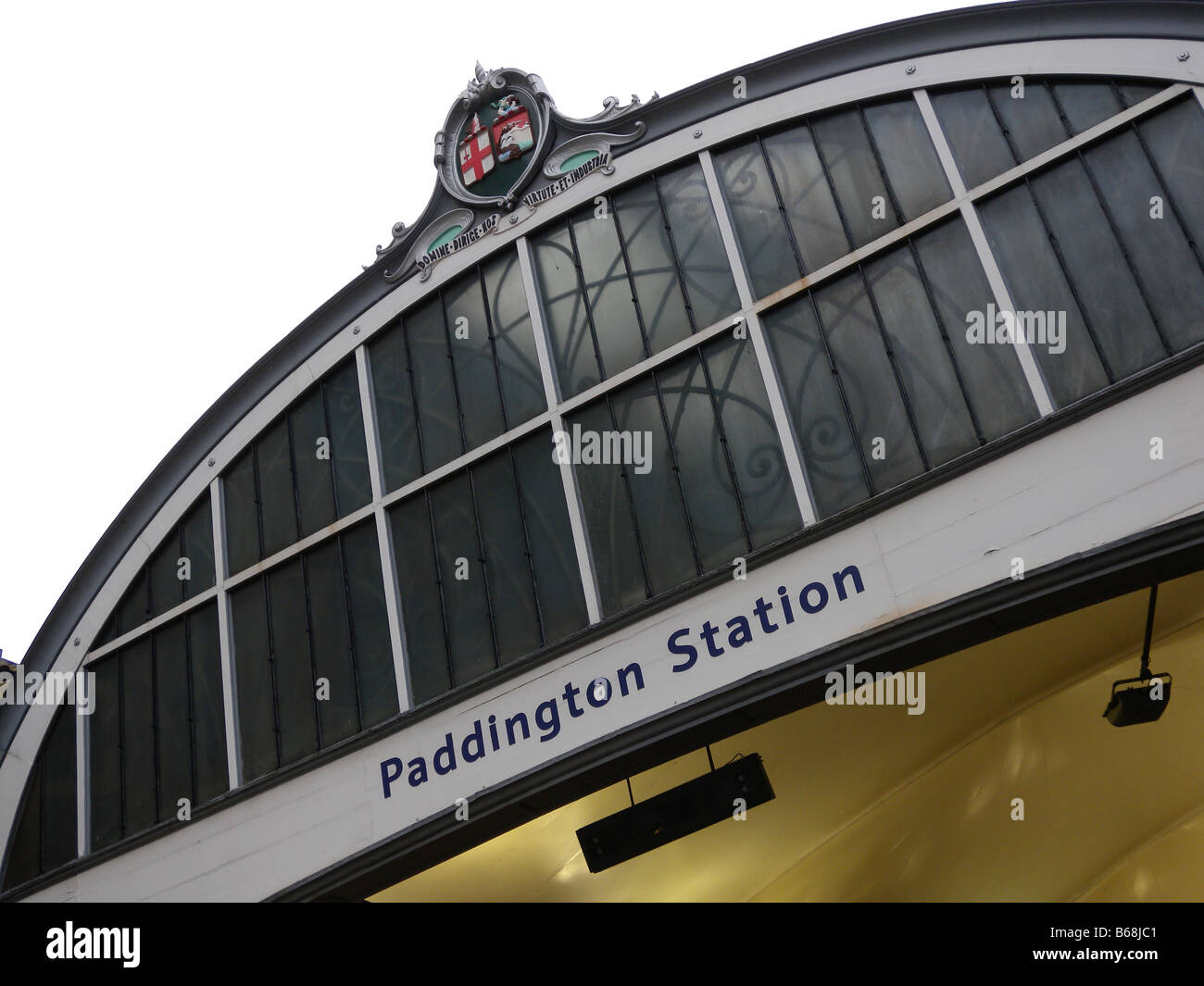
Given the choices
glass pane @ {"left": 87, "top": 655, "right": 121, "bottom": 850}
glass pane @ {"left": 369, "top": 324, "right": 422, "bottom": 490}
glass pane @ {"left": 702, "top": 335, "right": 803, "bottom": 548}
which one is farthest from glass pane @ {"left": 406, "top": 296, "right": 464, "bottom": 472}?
glass pane @ {"left": 87, "top": 655, "right": 121, "bottom": 850}

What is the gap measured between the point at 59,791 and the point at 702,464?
832 centimetres

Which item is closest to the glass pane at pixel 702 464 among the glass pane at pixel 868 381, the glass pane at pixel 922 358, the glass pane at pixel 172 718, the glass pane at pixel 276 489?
the glass pane at pixel 868 381

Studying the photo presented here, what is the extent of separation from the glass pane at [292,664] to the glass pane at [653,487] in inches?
155

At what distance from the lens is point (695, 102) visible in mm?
11680

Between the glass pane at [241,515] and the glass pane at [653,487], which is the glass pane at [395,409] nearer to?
the glass pane at [241,515]

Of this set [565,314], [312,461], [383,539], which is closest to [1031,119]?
[565,314]

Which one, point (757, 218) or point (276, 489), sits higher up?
point (757, 218)

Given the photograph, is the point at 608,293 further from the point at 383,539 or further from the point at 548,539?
the point at 383,539

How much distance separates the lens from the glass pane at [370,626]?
11.3m

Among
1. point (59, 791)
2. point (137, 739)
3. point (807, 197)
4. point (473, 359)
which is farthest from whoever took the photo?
point (59, 791)

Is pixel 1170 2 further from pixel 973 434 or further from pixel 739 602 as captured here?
pixel 739 602

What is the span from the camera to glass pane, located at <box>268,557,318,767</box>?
11.6 m

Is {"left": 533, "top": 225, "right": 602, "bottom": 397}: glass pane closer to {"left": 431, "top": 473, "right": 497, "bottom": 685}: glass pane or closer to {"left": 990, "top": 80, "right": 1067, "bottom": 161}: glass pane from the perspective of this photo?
{"left": 431, "top": 473, "right": 497, "bottom": 685}: glass pane
